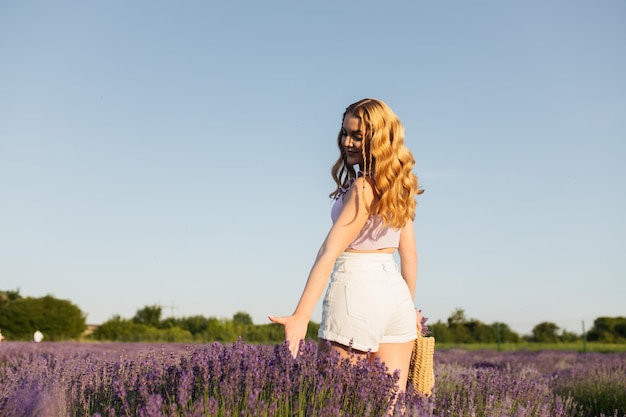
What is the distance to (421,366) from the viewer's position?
11.0ft

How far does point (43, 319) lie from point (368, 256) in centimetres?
2968

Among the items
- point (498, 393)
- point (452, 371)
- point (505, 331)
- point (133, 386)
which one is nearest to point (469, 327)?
point (505, 331)

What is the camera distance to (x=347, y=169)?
316 centimetres

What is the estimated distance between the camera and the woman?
8.63ft

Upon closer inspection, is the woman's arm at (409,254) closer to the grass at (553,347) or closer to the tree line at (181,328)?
the grass at (553,347)

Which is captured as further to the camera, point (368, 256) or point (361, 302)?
point (368, 256)

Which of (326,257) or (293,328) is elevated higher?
(326,257)

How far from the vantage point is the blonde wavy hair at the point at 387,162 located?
2795 mm

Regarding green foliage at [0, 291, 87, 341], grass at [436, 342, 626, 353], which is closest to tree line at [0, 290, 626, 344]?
green foliage at [0, 291, 87, 341]

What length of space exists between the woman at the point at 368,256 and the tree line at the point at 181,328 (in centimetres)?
2045

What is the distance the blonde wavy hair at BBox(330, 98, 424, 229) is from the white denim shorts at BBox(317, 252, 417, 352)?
22cm

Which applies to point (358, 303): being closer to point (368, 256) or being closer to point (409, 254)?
point (368, 256)

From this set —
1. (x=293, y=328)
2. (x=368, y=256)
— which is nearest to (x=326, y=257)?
(x=368, y=256)

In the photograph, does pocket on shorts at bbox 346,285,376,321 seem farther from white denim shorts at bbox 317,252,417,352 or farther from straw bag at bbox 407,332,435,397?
straw bag at bbox 407,332,435,397
